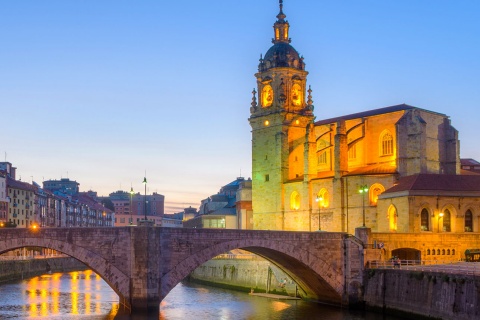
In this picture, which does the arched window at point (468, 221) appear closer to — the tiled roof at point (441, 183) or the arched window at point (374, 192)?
the tiled roof at point (441, 183)

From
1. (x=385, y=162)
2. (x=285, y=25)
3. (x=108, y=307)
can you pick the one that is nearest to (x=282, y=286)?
(x=108, y=307)

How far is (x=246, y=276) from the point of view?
7256cm

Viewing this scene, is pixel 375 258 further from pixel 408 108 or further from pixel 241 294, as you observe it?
pixel 408 108

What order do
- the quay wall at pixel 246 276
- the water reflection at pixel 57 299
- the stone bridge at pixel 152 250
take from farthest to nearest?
the quay wall at pixel 246 276 < the water reflection at pixel 57 299 < the stone bridge at pixel 152 250

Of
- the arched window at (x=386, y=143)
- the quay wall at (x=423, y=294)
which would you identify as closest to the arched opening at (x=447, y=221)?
the arched window at (x=386, y=143)

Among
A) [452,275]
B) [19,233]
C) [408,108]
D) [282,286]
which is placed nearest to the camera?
[452,275]

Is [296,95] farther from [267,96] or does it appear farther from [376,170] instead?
[376,170]

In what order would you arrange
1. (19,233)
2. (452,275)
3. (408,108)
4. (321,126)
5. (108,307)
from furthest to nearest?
(321,126)
(408,108)
(108,307)
(19,233)
(452,275)

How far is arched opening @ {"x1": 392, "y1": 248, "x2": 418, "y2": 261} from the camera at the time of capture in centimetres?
6544

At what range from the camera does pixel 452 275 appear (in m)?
44.1

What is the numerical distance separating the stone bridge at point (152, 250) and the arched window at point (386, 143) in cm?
2868

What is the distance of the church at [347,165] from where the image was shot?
7044 cm

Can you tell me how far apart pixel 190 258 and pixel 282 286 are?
17000mm

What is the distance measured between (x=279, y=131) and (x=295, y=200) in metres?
8.96
